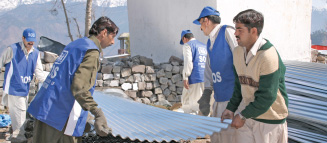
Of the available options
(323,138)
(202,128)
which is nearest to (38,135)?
(202,128)

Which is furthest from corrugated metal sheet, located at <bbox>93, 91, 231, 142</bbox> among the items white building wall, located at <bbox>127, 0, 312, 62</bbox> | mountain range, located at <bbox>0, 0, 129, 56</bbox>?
mountain range, located at <bbox>0, 0, 129, 56</bbox>

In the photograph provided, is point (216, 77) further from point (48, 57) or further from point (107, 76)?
point (48, 57)

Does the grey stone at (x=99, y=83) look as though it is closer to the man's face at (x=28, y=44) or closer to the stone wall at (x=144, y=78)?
the stone wall at (x=144, y=78)

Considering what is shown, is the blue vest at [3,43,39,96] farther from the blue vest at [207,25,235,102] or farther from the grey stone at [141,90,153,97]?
the grey stone at [141,90,153,97]

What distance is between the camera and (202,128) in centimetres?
238

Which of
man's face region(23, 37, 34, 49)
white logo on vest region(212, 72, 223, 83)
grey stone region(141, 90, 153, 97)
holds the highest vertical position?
man's face region(23, 37, 34, 49)

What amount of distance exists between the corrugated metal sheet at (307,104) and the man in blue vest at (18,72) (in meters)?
3.66

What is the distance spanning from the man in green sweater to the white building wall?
469 cm

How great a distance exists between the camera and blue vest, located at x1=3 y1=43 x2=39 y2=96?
4824 mm

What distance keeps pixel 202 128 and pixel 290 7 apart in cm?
728

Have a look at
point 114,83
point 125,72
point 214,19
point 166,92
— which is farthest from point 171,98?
point 214,19

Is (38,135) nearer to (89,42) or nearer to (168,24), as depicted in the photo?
(89,42)

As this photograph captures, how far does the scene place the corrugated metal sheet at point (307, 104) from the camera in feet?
9.63

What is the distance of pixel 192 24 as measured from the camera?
7.66 m
